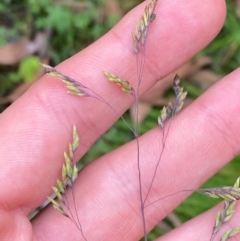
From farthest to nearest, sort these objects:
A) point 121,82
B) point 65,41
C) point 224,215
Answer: point 65,41 → point 224,215 → point 121,82

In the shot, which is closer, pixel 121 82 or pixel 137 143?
pixel 121 82

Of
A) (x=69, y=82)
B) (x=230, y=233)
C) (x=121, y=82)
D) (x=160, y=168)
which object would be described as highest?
(x=69, y=82)

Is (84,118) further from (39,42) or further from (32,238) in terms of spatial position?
(39,42)

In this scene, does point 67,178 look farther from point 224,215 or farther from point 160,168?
point 224,215

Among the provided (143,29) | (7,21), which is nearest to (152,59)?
(143,29)

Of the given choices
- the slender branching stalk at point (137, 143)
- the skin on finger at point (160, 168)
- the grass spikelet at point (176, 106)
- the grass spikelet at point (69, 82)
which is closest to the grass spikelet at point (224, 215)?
the slender branching stalk at point (137, 143)

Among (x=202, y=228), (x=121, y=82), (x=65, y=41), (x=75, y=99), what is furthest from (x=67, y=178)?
(x=65, y=41)
